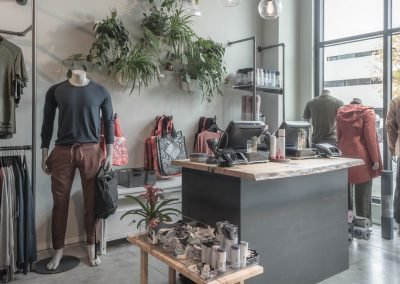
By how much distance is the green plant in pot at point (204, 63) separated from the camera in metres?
4.30

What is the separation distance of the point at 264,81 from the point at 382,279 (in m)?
2.81

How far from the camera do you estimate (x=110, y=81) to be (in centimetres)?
390

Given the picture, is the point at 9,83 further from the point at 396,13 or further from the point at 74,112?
the point at 396,13

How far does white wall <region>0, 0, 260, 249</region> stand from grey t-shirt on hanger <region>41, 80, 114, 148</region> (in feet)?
1.34

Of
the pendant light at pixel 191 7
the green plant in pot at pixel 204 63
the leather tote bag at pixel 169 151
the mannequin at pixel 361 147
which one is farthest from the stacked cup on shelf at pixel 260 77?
the leather tote bag at pixel 169 151

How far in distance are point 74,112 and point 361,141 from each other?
3.05 meters

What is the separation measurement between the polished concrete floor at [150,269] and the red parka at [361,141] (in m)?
0.78

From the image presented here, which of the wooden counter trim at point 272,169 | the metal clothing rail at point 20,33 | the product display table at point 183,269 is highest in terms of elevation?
the metal clothing rail at point 20,33

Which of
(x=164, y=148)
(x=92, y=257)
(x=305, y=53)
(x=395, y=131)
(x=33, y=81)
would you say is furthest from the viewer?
(x=305, y=53)

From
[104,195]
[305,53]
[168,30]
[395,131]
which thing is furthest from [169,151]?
[305,53]

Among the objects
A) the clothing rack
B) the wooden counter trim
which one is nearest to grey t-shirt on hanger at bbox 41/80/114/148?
the clothing rack

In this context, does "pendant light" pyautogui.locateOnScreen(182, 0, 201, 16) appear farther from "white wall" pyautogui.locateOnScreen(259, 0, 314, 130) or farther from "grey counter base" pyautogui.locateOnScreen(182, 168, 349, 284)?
"grey counter base" pyautogui.locateOnScreen(182, 168, 349, 284)

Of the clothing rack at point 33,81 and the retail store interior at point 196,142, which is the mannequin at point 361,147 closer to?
the retail store interior at point 196,142

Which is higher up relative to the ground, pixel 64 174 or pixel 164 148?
pixel 164 148
